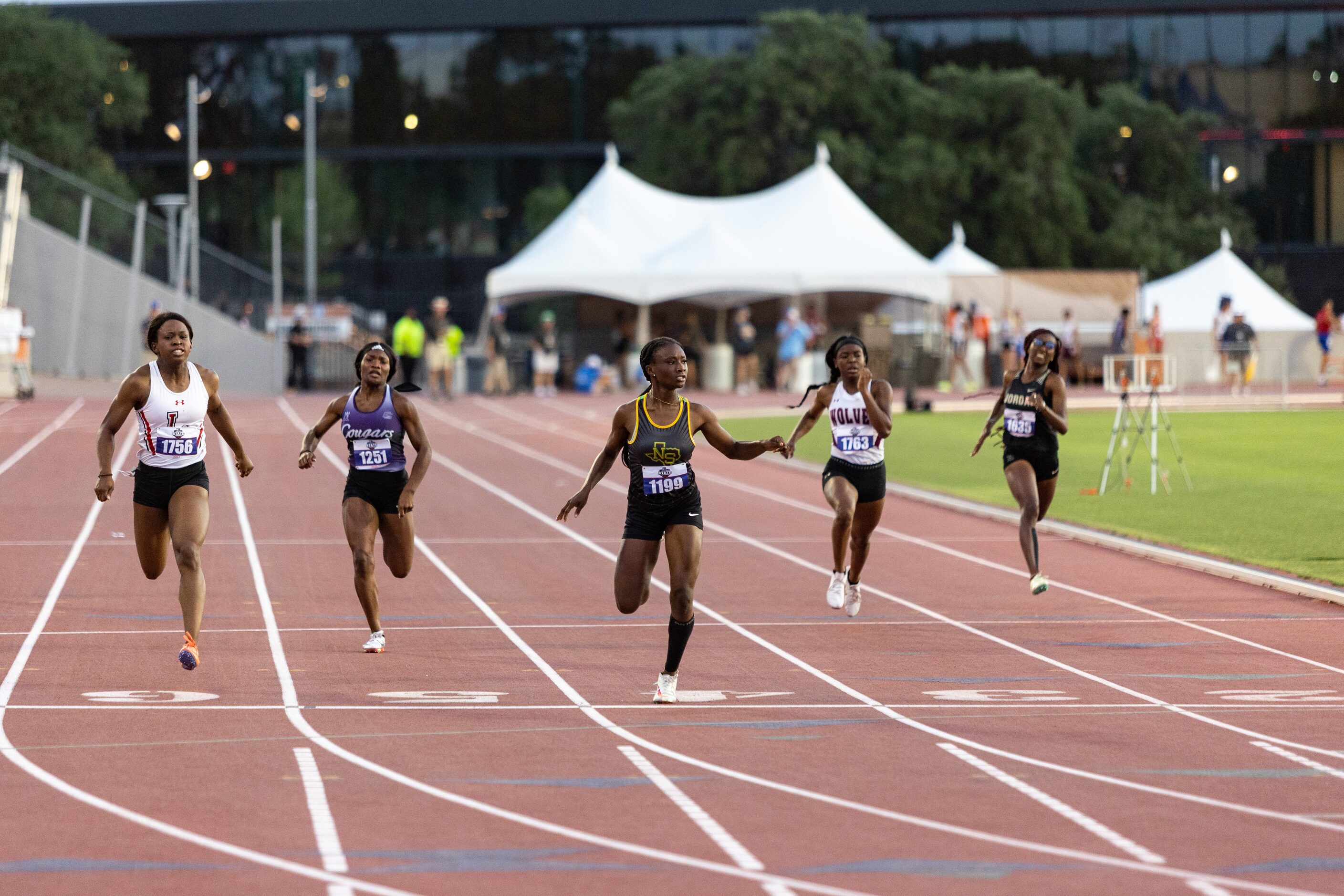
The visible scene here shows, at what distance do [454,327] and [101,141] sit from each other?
119ft

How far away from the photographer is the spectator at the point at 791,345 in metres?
42.1

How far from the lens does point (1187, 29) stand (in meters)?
69.9

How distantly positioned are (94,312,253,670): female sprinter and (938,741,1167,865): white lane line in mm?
4261

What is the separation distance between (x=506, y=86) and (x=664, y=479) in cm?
6502

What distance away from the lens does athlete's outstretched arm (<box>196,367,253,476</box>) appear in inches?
425

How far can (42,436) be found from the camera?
2914 centimetres

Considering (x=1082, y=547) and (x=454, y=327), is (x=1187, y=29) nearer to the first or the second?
(x=454, y=327)

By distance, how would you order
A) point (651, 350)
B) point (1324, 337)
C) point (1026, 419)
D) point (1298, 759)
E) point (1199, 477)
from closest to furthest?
point (1298, 759) → point (651, 350) → point (1026, 419) → point (1199, 477) → point (1324, 337)

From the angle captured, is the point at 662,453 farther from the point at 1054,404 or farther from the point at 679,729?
the point at 1054,404

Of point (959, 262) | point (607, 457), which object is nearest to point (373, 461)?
point (607, 457)

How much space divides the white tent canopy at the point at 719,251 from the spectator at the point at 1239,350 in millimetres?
6016

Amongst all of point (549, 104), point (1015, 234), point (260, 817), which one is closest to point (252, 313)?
point (1015, 234)

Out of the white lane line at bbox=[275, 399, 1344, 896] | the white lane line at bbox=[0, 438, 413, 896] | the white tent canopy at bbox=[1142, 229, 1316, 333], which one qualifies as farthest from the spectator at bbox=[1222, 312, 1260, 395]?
the white lane line at bbox=[0, 438, 413, 896]

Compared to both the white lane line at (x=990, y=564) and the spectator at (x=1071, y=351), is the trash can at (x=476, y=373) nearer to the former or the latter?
the spectator at (x=1071, y=351)
